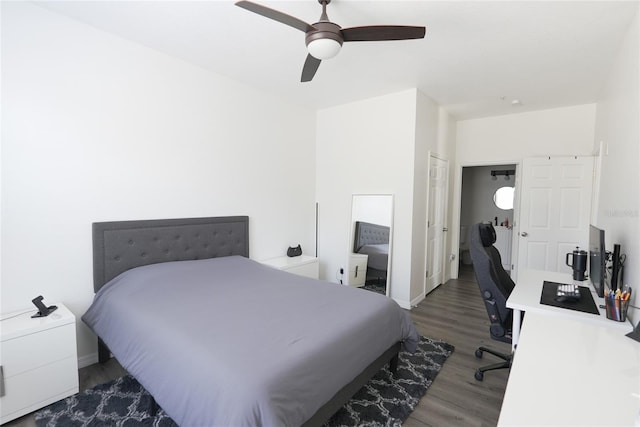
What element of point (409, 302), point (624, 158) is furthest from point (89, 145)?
A: point (624, 158)

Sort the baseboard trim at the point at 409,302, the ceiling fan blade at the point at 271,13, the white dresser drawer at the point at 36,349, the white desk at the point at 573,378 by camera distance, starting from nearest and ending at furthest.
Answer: the white desk at the point at 573,378 → the ceiling fan blade at the point at 271,13 → the white dresser drawer at the point at 36,349 → the baseboard trim at the point at 409,302

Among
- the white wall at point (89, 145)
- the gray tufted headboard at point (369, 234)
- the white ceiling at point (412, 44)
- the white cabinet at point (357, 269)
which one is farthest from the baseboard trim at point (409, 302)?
the white ceiling at point (412, 44)

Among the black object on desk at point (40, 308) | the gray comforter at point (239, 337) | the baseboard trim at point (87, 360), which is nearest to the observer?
the gray comforter at point (239, 337)

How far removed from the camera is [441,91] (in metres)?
3.66

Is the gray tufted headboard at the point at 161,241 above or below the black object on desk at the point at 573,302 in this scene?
above

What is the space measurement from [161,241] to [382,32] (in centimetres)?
254

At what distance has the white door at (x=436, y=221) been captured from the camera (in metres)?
4.24

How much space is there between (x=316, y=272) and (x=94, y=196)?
102 inches

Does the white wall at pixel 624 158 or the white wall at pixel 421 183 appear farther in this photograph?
the white wall at pixel 421 183

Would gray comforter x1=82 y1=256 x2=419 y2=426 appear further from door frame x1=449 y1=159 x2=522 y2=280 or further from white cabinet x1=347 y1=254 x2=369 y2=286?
door frame x1=449 y1=159 x2=522 y2=280

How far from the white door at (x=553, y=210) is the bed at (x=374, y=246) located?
7.08 feet

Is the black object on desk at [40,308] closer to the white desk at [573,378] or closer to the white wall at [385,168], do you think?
the white desk at [573,378]

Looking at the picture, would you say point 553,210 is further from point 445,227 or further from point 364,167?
point 364,167

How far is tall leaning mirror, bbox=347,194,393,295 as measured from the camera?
156 inches
